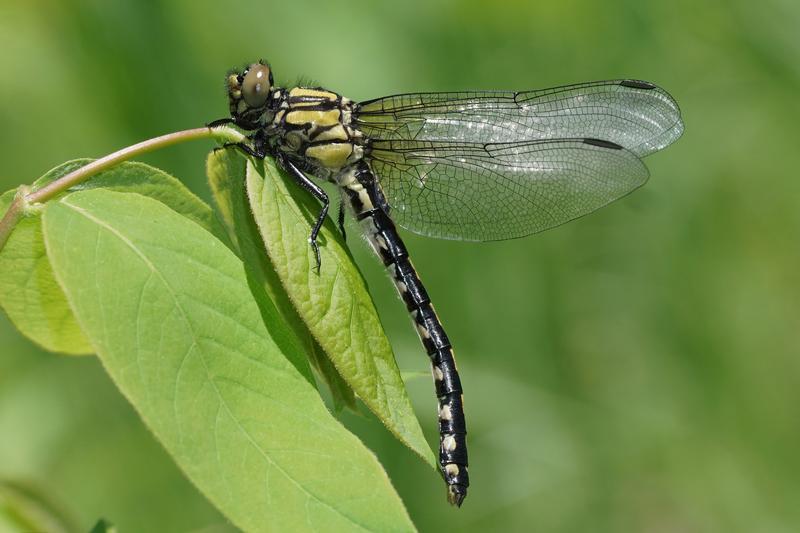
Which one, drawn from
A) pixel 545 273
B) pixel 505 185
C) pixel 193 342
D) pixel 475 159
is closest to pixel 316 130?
pixel 475 159

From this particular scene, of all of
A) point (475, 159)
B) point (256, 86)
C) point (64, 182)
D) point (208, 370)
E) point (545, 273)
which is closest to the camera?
point (208, 370)

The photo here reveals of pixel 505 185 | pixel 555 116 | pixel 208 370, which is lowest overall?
pixel 208 370

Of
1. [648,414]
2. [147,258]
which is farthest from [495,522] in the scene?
[147,258]

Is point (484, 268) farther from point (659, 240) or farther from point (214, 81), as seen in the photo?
point (214, 81)

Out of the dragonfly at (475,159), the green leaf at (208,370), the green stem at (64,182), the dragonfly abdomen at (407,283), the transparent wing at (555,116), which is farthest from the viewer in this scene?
the transparent wing at (555,116)

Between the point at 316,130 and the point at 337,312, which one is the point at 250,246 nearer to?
the point at 337,312

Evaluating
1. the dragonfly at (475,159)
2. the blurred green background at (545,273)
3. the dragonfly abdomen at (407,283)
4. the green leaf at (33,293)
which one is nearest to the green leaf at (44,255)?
the green leaf at (33,293)

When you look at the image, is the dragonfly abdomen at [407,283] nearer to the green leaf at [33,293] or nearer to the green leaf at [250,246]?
the green leaf at [250,246]
